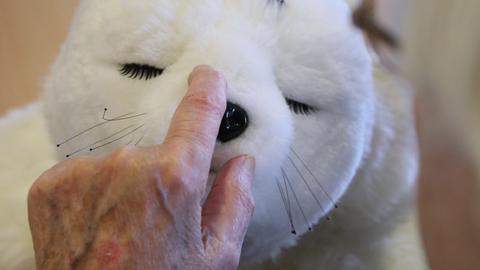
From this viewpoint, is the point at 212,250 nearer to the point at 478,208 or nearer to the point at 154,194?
the point at 154,194

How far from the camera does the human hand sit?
46 centimetres

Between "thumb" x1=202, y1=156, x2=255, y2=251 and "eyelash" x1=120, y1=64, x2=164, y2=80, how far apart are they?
0.11m

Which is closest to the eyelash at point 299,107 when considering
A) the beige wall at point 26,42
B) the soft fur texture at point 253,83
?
the soft fur texture at point 253,83

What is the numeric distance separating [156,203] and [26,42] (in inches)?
40.3

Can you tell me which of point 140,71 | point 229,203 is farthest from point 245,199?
point 140,71

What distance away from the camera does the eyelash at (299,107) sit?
0.56 m

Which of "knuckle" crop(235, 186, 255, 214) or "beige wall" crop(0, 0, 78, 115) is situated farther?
"beige wall" crop(0, 0, 78, 115)

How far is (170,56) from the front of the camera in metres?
0.54

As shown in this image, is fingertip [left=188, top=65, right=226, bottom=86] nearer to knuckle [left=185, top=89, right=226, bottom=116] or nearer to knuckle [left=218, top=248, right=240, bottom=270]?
knuckle [left=185, top=89, right=226, bottom=116]

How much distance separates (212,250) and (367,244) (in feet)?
1.16

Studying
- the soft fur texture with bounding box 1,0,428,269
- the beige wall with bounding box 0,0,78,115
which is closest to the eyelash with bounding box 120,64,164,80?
the soft fur texture with bounding box 1,0,428,269

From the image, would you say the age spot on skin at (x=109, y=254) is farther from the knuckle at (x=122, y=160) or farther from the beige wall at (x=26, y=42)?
the beige wall at (x=26, y=42)

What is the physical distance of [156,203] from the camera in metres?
0.46

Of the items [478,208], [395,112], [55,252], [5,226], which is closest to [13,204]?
[5,226]
